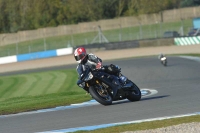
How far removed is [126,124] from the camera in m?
10.7

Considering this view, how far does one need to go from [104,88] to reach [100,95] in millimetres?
279

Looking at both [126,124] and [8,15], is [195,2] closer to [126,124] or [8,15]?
[8,15]

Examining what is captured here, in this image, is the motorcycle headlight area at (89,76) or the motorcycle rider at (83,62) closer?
the motorcycle headlight area at (89,76)

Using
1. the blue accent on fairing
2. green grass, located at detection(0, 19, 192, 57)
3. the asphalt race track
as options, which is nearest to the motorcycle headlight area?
the asphalt race track

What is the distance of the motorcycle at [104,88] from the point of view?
45.3ft

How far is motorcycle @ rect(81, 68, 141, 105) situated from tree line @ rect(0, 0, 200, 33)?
61414 millimetres

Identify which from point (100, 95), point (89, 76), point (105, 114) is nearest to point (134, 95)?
point (100, 95)

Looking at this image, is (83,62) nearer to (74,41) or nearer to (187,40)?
(187,40)

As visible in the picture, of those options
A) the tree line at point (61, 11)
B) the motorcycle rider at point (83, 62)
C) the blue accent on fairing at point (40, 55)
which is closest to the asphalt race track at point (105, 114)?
the motorcycle rider at point (83, 62)

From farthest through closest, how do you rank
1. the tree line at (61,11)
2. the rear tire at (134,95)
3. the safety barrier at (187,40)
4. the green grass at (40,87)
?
the tree line at (61,11), the safety barrier at (187,40), the green grass at (40,87), the rear tire at (134,95)

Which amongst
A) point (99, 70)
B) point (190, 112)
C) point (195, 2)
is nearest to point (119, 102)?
point (99, 70)

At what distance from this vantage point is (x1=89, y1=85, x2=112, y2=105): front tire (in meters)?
13.8

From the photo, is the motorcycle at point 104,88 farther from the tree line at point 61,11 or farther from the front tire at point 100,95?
the tree line at point 61,11

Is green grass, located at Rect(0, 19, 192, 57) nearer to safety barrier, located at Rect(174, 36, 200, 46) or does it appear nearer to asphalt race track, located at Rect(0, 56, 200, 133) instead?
safety barrier, located at Rect(174, 36, 200, 46)
